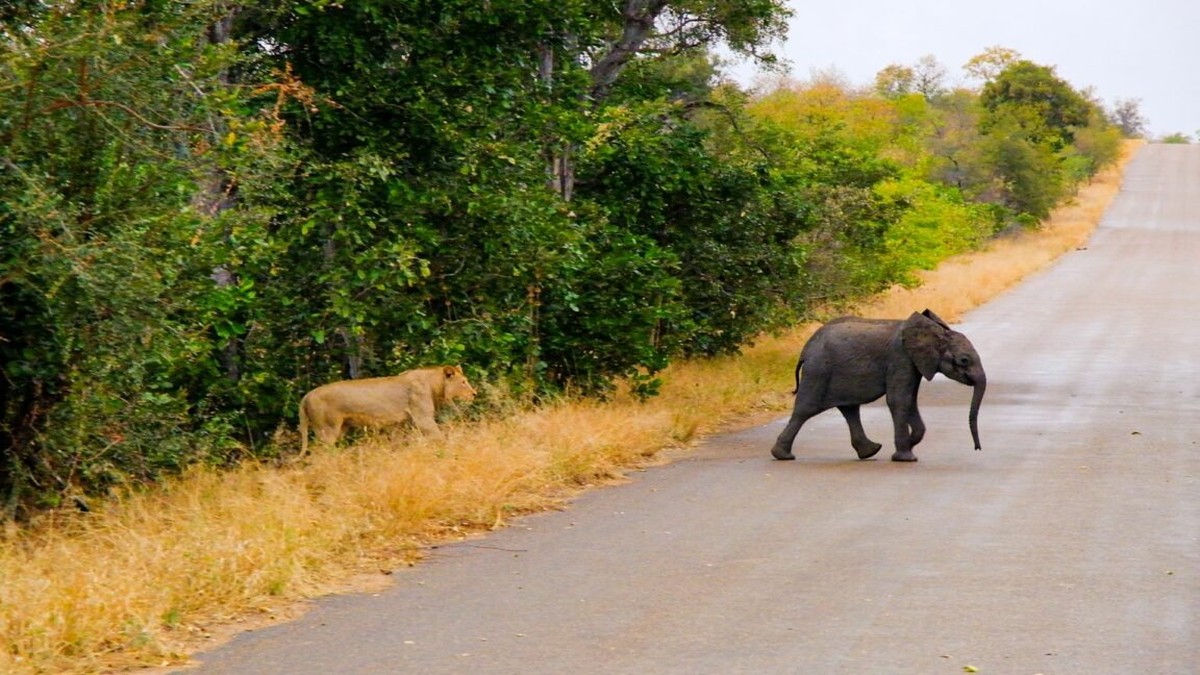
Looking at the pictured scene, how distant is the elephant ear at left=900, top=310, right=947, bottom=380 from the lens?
14.2 m

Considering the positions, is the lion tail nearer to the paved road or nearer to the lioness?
the lioness

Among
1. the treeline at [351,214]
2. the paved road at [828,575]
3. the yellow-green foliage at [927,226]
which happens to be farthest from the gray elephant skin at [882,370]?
the yellow-green foliage at [927,226]

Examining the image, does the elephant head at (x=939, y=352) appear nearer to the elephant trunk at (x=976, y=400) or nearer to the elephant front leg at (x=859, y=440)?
the elephant trunk at (x=976, y=400)

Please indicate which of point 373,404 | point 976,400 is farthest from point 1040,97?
point 373,404

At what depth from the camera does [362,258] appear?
13.8 meters

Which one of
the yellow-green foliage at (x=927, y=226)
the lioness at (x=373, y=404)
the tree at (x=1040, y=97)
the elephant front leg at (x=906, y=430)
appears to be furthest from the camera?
the tree at (x=1040, y=97)

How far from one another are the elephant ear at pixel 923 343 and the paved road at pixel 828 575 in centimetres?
90

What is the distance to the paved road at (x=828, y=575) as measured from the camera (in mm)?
7234

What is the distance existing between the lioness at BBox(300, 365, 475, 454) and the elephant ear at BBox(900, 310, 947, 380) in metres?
4.07

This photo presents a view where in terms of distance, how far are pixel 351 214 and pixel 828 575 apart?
22.0 ft

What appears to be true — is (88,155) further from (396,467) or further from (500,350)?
(500,350)

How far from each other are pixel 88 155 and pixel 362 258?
4137mm

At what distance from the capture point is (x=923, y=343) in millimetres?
14180

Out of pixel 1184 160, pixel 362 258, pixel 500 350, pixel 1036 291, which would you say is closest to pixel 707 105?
pixel 500 350
